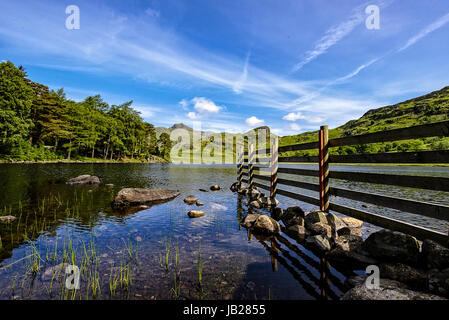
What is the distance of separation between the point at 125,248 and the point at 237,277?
3223 mm

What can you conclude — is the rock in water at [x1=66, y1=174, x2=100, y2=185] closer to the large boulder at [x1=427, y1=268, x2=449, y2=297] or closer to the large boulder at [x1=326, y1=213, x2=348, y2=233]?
the large boulder at [x1=326, y1=213, x2=348, y2=233]

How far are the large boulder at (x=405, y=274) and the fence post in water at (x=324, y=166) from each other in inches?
117

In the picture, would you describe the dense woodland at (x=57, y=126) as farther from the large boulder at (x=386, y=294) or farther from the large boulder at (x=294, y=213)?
the large boulder at (x=386, y=294)

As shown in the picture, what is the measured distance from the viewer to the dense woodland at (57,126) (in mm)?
40875

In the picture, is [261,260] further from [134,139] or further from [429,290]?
[134,139]

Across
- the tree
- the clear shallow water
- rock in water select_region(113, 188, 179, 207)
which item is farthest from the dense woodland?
the clear shallow water

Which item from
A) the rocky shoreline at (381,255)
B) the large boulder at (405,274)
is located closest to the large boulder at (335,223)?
the rocky shoreline at (381,255)

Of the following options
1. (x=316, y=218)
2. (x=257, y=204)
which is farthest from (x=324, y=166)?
(x=257, y=204)

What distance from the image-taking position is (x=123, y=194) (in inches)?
432

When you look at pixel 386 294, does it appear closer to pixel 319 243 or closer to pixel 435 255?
pixel 435 255

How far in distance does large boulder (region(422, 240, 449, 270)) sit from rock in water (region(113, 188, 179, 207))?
11.2 meters

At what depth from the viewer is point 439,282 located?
3031 mm

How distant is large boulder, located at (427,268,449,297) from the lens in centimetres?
295
